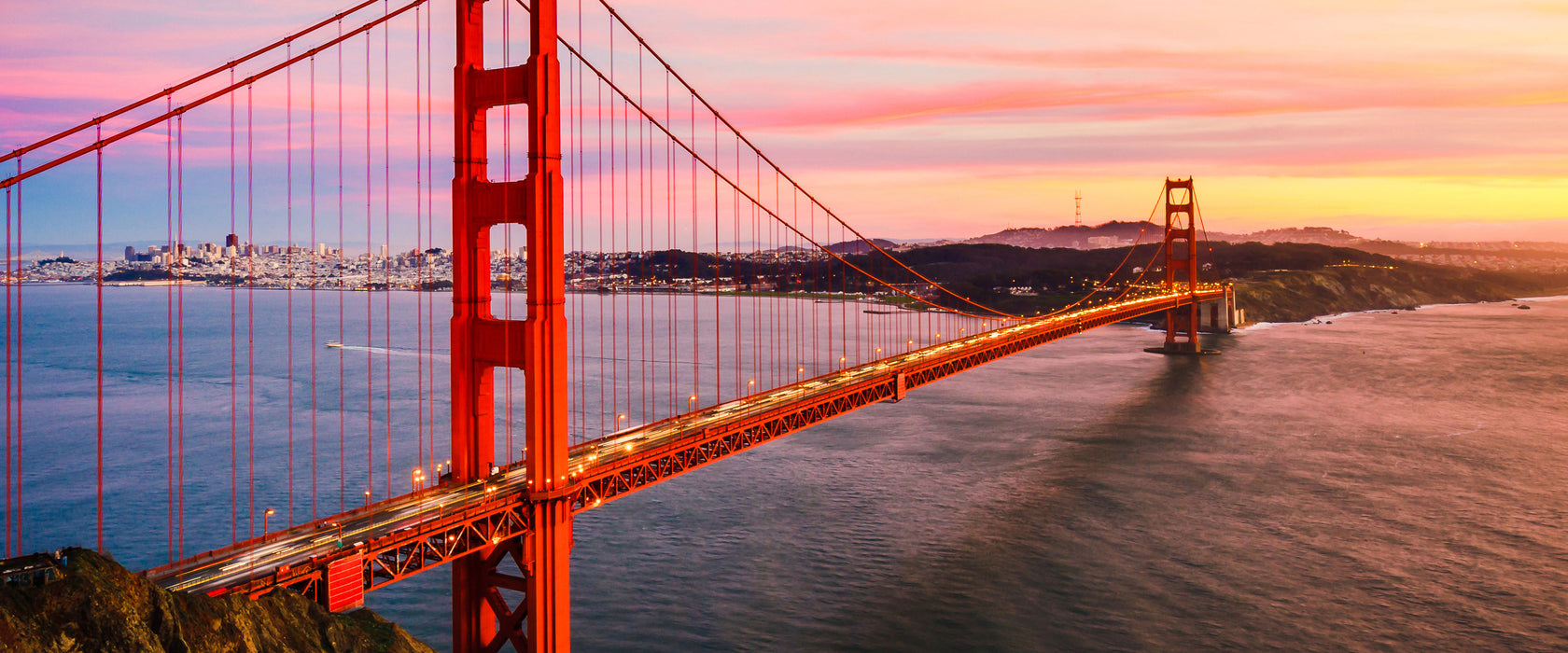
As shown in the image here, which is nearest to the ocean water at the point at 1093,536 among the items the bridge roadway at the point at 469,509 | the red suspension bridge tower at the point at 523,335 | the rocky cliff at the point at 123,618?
the bridge roadway at the point at 469,509

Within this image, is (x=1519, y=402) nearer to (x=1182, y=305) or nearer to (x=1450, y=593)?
(x=1182, y=305)

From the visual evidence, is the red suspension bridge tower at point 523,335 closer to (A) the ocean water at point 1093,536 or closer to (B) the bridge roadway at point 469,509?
(B) the bridge roadway at point 469,509

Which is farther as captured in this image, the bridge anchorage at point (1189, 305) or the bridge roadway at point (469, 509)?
the bridge anchorage at point (1189, 305)

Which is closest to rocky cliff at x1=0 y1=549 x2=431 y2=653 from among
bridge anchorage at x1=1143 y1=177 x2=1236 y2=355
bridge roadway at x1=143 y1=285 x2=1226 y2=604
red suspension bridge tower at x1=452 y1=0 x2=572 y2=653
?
bridge roadway at x1=143 y1=285 x2=1226 y2=604

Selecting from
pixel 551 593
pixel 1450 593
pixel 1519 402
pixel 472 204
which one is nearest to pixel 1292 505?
pixel 1450 593

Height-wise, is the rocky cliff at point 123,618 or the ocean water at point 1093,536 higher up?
the rocky cliff at point 123,618
